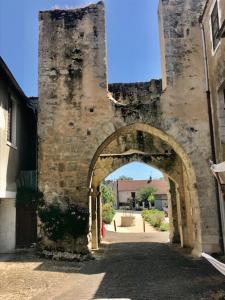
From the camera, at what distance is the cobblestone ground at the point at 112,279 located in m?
6.62

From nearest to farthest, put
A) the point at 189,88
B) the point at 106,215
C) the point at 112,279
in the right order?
the point at 112,279, the point at 189,88, the point at 106,215

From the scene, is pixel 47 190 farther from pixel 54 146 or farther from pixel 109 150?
pixel 109 150

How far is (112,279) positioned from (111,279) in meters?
0.02

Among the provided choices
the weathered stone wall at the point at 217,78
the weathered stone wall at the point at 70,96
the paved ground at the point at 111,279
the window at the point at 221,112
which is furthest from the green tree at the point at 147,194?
the paved ground at the point at 111,279

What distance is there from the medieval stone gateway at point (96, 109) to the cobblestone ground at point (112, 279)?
1.62m

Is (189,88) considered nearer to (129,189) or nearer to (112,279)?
(112,279)

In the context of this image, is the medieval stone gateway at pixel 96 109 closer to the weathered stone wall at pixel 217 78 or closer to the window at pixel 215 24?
the weathered stone wall at pixel 217 78

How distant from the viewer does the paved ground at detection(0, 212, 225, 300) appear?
21.7 ft

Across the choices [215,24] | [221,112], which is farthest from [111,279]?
[215,24]

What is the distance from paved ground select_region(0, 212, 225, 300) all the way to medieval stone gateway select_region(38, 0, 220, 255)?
158 centimetres

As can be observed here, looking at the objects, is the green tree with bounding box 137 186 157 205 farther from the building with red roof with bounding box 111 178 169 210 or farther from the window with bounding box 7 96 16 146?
the window with bounding box 7 96 16 146

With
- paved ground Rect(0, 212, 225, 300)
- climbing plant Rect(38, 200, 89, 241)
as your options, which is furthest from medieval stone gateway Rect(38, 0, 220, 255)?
paved ground Rect(0, 212, 225, 300)

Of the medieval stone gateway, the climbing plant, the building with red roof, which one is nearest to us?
the climbing plant

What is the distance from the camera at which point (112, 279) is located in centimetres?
805
